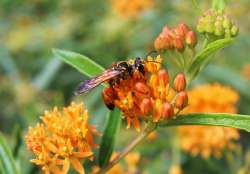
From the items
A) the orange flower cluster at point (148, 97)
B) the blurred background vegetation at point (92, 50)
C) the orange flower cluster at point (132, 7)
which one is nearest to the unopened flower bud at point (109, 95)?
the orange flower cluster at point (148, 97)

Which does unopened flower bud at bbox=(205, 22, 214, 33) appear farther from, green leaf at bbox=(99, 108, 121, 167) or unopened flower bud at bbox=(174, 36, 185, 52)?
green leaf at bbox=(99, 108, 121, 167)

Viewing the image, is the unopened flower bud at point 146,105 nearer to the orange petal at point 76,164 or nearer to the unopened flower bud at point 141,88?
the unopened flower bud at point 141,88

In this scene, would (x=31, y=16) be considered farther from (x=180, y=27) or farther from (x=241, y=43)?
(x=180, y=27)

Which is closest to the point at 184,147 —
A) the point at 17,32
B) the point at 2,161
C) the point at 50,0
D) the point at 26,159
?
the point at 26,159

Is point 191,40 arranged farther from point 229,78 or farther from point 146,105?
point 229,78

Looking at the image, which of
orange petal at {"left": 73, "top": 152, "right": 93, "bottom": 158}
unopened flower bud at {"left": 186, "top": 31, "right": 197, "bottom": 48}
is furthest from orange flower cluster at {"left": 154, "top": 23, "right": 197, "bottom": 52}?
orange petal at {"left": 73, "top": 152, "right": 93, "bottom": 158}

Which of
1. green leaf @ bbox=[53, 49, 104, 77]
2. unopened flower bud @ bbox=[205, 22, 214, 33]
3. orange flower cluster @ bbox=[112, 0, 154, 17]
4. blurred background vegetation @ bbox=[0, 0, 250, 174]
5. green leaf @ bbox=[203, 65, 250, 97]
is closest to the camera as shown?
unopened flower bud @ bbox=[205, 22, 214, 33]

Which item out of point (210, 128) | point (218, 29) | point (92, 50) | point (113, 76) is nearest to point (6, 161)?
point (113, 76)
